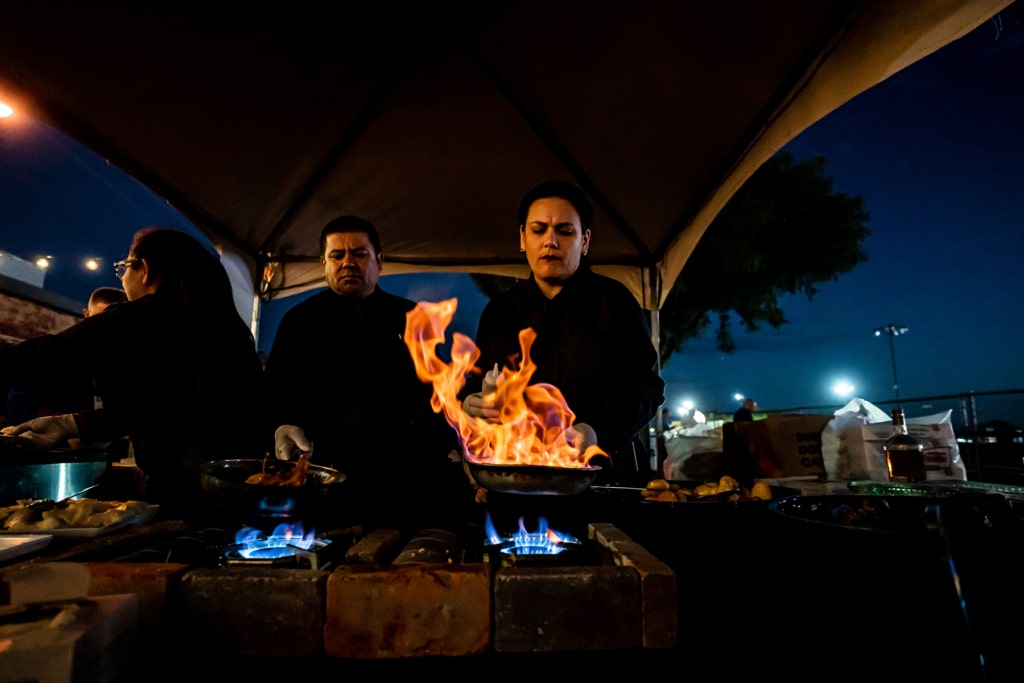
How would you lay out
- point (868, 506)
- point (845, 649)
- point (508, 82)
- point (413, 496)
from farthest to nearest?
point (508, 82), point (413, 496), point (868, 506), point (845, 649)

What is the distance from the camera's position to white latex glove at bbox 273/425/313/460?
2348 mm

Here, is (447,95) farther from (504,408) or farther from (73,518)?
(73,518)

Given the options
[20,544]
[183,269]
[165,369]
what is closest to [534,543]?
[20,544]

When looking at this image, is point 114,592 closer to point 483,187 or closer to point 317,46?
Answer: point 317,46

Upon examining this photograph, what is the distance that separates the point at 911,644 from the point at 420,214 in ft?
16.7

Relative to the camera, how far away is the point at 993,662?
98 centimetres

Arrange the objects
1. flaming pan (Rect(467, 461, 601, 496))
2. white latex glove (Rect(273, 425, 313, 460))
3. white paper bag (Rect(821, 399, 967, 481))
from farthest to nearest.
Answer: white paper bag (Rect(821, 399, 967, 481)) < white latex glove (Rect(273, 425, 313, 460)) < flaming pan (Rect(467, 461, 601, 496))

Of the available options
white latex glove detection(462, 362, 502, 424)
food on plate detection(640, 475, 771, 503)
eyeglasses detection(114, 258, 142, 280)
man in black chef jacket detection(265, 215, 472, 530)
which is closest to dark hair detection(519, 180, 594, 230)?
white latex glove detection(462, 362, 502, 424)

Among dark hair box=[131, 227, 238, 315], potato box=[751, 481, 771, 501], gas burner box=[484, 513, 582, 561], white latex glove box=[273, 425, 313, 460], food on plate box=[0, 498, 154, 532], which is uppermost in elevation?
dark hair box=[131, 227, 238, 315]

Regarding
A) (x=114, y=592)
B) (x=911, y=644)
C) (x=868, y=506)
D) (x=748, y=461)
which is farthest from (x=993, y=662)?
(x=748, y=461)

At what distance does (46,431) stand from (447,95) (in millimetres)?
3476

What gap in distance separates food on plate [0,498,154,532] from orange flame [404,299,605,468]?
4.28 feet

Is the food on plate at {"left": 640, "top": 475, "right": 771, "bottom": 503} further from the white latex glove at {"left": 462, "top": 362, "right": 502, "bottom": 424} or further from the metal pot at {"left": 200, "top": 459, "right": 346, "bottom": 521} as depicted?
the metal pot at {"left": 200, "top": 459, "right": 346, "bottom": 521}

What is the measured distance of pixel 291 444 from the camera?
2420 millimetres
